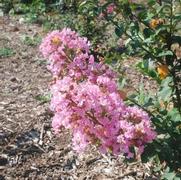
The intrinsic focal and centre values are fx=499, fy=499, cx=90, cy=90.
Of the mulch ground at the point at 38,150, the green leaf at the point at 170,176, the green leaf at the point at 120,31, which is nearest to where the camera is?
the green leaf at the point at 170,176

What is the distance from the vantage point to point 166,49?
3.07m

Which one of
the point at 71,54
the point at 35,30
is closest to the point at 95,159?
the point at 71,54

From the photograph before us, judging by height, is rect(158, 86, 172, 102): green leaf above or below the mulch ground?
above

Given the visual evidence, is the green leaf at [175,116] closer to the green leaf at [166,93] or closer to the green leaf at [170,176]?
the green leaf at [166,93]

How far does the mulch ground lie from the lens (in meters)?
3.65

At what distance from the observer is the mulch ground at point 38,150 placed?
365 cm

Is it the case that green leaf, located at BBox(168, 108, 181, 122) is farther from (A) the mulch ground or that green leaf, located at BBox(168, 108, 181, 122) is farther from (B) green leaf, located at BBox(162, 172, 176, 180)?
(A) the mulch ground

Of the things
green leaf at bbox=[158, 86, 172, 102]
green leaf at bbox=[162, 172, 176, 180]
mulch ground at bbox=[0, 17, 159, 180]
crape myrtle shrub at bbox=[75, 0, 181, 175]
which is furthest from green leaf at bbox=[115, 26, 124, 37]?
mulch ground at bbox=[0, 17, 159, 180]

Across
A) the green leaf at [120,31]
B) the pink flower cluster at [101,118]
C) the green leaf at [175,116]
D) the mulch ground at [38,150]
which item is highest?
the green leaf at [120,31]

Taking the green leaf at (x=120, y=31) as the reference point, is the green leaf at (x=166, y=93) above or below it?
below

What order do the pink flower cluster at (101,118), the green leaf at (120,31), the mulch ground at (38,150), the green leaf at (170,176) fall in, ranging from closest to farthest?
the pink flower cluster at (101,118)
the green leaf at (170,176)
the green leaf at (120,31)
the mulch ground at (38,150)

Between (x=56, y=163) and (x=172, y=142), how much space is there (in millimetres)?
1258

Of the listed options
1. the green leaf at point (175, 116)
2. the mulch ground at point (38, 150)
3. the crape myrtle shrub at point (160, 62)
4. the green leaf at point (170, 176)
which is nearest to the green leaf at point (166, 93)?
the crape myrtle shrub at point (160, 62)

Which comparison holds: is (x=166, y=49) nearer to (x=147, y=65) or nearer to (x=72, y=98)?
(x=147, y=65)
